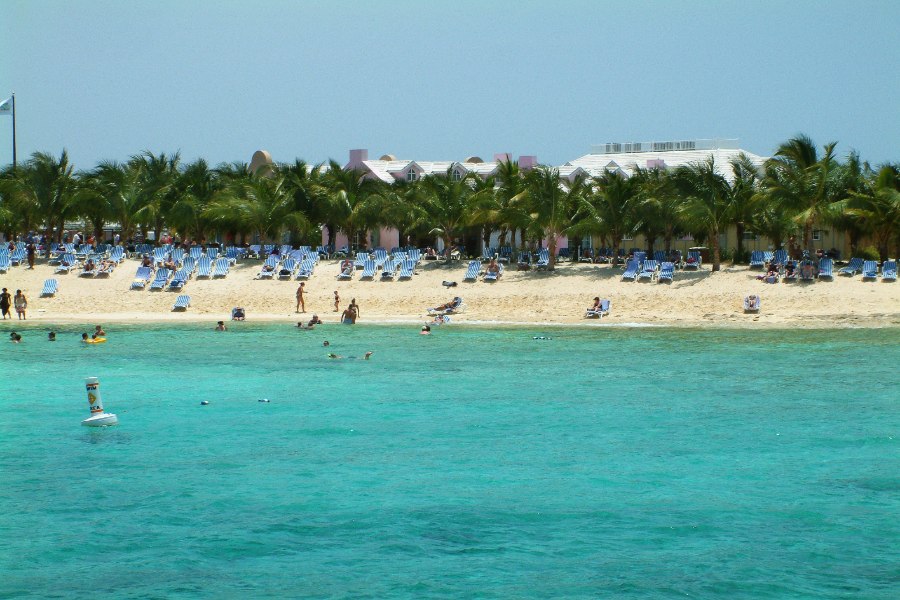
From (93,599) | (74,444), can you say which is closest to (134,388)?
(74,444)

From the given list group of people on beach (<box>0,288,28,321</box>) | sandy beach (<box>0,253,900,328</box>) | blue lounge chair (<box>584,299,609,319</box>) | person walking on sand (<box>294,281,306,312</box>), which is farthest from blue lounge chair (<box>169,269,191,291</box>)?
blue lounge chair (<box>584,299,609,319</box>)

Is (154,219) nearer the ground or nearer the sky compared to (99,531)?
nearer the sky

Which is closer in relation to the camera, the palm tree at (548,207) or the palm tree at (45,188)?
the palm tree at (548,207)

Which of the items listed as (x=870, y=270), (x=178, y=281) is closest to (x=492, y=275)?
(x=178, y=281)

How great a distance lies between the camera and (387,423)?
688 inches

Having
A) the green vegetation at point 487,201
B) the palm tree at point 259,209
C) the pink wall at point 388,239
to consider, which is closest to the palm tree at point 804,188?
the green vegetation at point 487,201

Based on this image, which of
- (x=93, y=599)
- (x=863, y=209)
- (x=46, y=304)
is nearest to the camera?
(x=93, y=599)

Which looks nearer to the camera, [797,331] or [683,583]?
[683,583]

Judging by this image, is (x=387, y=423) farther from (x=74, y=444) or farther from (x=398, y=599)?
(x=398, y=599)

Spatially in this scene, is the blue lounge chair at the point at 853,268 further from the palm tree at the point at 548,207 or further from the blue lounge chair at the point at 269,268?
the blue lounge chair at the point at 269,268

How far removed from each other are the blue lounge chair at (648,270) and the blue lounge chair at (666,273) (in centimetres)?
25

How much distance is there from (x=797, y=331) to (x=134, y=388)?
17681 mm

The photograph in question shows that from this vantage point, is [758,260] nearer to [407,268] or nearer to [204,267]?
[407,268]

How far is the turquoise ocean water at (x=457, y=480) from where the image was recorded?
10219 millimetres
